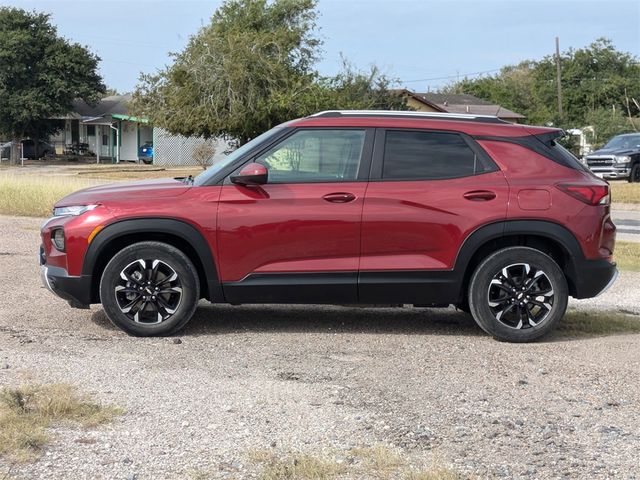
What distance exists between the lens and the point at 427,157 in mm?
7145

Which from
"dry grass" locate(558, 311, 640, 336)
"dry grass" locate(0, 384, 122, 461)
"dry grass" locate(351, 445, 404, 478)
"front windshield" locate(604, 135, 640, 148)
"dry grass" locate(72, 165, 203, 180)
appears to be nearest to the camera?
"dry grass" locate(351, 445, 404, 478)

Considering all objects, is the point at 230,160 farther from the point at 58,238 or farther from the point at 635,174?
the point at 635,174

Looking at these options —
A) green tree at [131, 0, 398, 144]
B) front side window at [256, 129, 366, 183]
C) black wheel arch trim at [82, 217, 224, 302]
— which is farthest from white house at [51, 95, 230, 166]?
black wheel arch trim at [82, 217, 224, 302]

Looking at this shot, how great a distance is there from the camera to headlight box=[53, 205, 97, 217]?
6957 millimetres

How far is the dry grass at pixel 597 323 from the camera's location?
771 cm

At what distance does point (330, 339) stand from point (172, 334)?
4.18 feet

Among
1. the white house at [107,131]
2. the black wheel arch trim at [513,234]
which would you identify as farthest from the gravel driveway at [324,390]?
the white house at [107,131]

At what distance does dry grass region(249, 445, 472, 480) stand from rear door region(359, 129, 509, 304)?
8.87ft

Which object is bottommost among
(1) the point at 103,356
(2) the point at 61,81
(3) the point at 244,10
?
(1) the point at 103,356

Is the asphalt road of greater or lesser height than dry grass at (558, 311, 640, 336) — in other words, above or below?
above

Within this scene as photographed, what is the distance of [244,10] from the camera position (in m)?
44.3

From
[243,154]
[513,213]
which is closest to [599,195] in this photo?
[513,213]

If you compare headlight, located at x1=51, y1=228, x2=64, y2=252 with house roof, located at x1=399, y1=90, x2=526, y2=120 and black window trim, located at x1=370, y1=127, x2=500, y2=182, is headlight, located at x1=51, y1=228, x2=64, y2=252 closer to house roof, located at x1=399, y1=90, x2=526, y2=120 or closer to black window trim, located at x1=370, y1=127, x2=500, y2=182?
black window trim, located at x1=370, y1=127, x2=500, y2=182

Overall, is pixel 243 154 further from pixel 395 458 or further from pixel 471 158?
pixel 395 458
